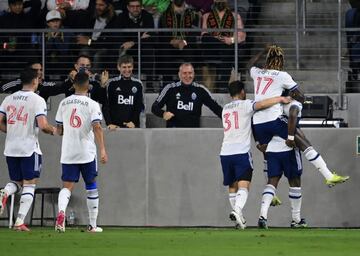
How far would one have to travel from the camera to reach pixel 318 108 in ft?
74.7

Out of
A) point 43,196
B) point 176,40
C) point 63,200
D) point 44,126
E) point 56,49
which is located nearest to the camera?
point 63,200

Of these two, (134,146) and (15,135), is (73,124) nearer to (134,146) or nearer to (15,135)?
(15,135)

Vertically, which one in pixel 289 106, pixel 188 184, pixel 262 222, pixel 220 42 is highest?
pixel 220 42

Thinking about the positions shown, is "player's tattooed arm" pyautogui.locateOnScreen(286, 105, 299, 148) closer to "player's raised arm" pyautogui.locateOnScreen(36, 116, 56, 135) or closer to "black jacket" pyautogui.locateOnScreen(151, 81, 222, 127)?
"black jacket" pyautogui.locateOnScreen(151, 81, 222, 127)

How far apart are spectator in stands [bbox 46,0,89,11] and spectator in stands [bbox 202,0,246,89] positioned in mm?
2510

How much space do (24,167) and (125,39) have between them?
5738 millimetres

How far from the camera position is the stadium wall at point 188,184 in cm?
2258

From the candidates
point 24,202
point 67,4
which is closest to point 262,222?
point 24,202

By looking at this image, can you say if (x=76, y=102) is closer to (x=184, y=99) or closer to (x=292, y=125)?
(x=292, y=125)

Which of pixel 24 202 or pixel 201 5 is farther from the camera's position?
pixel 201 5

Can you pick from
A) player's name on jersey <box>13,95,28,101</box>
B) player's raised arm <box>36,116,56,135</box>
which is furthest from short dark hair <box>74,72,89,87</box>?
player's name on jersey <box>13,95,28,101</box>

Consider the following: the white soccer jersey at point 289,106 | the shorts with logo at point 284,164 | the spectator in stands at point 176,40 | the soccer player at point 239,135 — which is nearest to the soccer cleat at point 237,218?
the soccer player at point 239,135

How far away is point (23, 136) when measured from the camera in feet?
62.7

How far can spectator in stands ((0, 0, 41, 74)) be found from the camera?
2416 centimetres
